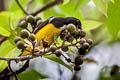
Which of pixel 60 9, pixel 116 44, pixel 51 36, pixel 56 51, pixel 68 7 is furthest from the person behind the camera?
pixel 116 44

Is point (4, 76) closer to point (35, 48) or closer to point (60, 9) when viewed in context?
point (35, 48)

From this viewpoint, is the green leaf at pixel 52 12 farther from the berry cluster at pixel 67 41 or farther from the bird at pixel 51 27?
the berry cluster at pixel 67 41

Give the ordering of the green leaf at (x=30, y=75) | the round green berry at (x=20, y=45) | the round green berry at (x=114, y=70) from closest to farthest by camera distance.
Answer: the round green berry at (x=20, y=45) → the green leaf at (x=30, y=75) → the round green berry at (x=114, y=70)

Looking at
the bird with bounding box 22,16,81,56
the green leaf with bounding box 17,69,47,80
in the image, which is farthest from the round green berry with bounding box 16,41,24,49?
the green leaf with bounding box 17,69,47,80

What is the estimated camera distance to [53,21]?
1014 millimetres

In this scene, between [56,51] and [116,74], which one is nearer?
[56,51]

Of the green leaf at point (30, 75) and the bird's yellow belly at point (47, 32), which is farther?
the green leaf at point (30, 75)

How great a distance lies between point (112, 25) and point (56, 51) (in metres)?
0.30

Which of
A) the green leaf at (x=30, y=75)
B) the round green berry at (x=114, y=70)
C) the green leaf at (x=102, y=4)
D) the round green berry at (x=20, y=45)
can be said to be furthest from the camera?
the round green berry at (x=114, y=70)

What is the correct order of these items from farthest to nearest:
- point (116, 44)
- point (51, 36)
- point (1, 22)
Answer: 1. point (116, 44)
2. point (1, 22)
3. point (51, 36)

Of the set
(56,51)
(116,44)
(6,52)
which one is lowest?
(56,51)

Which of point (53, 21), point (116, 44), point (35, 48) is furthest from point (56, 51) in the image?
point (116, 44)

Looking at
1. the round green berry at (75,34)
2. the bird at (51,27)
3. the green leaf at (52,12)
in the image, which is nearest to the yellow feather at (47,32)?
the bird at (51,27)

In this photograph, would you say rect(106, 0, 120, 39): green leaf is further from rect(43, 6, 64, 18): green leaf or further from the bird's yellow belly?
rect(43, 6, 64, 18): green leaf
